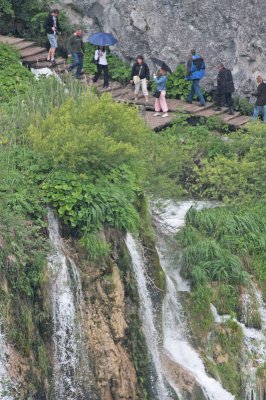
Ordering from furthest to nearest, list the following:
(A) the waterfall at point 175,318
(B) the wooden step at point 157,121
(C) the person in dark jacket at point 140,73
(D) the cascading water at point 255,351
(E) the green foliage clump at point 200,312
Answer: (C) the person in dark jacket at point 140,73
(B) the wooden step at point 157,121
(E) the green foliage clump at point 200,312
(D) the cascading water at point 255,351
(A) the waterfall at point 175,318

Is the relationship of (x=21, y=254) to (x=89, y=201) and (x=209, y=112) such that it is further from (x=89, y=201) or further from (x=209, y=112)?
(x=209, y=112)

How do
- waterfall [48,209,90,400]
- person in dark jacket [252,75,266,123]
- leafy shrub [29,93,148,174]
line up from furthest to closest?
1. person in dark jacket [252,75,266,123]
2. leafy shrub [29,93,148,174]
3. waterfall [48,209,90,400]

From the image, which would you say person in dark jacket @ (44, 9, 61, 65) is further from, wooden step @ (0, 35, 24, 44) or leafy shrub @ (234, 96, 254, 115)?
leafy shrub @ (234, 96, 254, 115)

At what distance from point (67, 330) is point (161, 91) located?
365 inches

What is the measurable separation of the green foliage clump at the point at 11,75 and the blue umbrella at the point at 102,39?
70.1 inches

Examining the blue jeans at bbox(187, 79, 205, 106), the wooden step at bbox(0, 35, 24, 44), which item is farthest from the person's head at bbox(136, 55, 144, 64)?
the wooden step at bbox(0, 35, 24, 44)

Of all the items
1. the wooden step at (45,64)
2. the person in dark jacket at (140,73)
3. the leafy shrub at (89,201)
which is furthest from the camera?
the wooden step at (45,64)

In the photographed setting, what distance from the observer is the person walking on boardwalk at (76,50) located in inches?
944

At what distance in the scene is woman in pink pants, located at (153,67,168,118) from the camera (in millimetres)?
23578

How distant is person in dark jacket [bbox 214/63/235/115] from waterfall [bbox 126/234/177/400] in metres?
7.71

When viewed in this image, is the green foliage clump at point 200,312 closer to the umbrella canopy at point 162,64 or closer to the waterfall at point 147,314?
the waterfall at point 147,314

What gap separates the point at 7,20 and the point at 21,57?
82.7 inches

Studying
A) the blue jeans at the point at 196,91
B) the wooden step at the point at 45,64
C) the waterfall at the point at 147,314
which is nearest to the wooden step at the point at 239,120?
the blue jeans at the point at 196,91

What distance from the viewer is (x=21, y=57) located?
23875 mm
